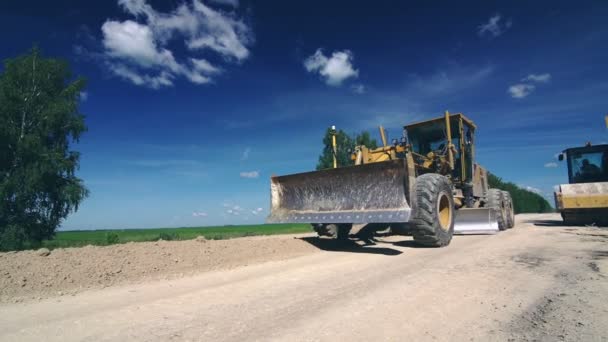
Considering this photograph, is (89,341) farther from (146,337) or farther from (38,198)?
(38,198)

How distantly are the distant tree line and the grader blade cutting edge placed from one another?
3813mm

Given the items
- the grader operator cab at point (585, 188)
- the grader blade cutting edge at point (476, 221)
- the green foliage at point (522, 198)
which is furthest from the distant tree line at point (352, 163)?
the grader operator cab at point (585, 188)

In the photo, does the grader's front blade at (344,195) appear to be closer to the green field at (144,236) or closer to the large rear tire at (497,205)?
the large rear tire at (497,205)

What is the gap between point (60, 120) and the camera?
1677cm

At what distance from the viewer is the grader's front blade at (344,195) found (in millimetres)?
6410

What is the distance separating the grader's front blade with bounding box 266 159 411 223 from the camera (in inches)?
252

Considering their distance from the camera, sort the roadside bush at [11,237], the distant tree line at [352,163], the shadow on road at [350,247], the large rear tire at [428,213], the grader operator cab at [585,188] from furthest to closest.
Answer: the distant tree line at [352,163]
the roadside bush at [11,237]
the grader operator cab at [585,188]
the shadow on road at [350,247]
the large rear tire at [428,213]

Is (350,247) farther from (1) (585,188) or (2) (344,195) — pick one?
(1) (585,188)

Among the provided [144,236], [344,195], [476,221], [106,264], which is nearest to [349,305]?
[106,264]

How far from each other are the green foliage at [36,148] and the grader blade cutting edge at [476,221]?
17.9 m

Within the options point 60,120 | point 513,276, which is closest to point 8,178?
point 60,120

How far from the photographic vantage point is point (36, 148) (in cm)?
1534

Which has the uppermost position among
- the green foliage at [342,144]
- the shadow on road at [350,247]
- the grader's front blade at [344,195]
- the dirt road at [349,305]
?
the green foliage at [342,144]

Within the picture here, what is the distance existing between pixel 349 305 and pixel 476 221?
8142 millimetres
